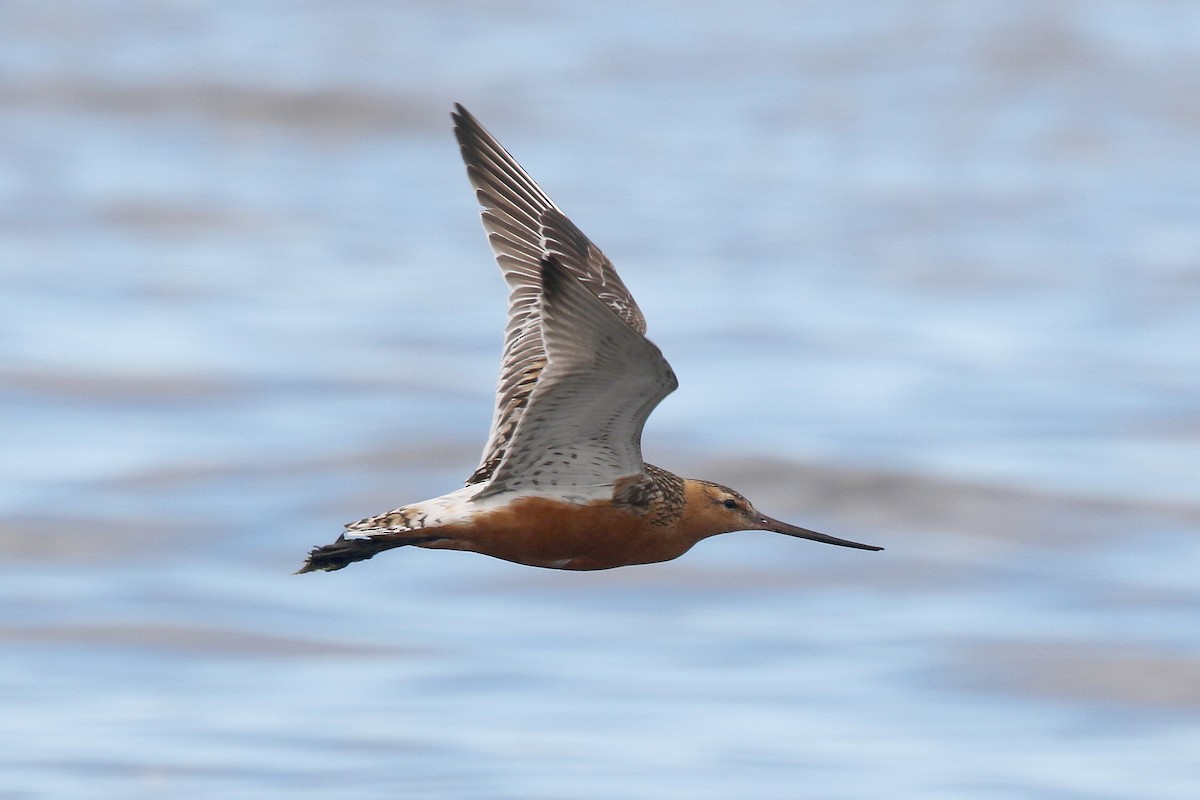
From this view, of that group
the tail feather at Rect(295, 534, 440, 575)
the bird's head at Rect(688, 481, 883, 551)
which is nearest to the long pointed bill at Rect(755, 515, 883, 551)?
the bird's head at Rect(688, 481, 883, 551)

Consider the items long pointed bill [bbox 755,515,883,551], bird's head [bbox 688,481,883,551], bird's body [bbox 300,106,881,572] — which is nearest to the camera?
bird's body [bbox 300,106,881,572]

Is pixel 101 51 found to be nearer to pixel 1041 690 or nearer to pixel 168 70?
pixel 168 70

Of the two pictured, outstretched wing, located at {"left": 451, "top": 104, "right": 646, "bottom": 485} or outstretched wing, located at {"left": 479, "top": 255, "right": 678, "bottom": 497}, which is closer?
outstretched wing, located at {"left": 479, "top": 255, "right": 678, "bottom": 497}

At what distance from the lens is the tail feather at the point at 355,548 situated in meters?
10.7

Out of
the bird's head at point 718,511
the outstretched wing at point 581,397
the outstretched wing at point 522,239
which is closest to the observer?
the outstretched wing at point 581,397

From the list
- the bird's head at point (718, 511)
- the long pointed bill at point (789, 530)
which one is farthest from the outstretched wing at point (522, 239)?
the long pointed bill at point (789, 530)

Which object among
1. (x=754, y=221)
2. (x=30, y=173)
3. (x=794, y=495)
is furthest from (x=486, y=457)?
(x=30, y=173)

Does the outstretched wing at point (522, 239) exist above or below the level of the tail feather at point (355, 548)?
above

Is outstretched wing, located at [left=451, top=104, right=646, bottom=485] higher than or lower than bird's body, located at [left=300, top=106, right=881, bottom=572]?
higher

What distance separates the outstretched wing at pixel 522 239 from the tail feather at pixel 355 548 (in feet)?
5.44

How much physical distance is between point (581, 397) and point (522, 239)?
222cm

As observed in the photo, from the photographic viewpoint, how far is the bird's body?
10125mm

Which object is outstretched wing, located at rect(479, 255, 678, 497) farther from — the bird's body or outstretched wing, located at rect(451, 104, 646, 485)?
outstretched wing, located at rect(451, 104, 646, 485)

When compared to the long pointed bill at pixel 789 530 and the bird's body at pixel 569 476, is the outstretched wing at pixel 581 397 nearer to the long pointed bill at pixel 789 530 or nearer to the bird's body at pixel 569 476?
the bird's body at pixel 569 476
